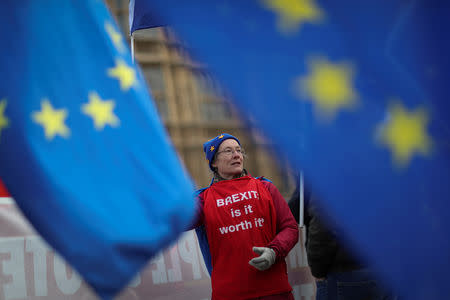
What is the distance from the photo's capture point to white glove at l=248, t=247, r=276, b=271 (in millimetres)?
2512

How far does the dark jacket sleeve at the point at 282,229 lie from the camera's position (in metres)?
2.62

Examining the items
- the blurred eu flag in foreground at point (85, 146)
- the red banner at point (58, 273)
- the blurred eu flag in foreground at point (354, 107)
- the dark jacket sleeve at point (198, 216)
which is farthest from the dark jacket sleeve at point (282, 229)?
the blurred eu flag in foreground at point (354, 107)

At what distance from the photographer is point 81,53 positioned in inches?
67.7

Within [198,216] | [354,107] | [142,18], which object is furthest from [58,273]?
[354,107]

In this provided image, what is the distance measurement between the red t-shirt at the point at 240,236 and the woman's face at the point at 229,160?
7 cm

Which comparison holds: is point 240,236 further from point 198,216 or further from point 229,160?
point 229,160

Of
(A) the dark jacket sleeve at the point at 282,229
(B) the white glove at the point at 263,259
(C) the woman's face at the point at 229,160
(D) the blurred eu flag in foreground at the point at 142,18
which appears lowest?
(B) the white glove at the point at 263,259

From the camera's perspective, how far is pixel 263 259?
2.51 m

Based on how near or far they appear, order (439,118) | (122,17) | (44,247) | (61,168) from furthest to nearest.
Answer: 1. (122,17)
2. (44,247)
3. (61,168)
4. (439,118)

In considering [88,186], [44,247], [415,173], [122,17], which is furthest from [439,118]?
[122,17]

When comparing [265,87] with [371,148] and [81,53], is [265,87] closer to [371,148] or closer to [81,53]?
[371,148]

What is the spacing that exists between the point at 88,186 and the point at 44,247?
1731 mm

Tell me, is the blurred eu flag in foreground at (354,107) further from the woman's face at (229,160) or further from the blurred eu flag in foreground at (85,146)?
the woman's face at (229,160)

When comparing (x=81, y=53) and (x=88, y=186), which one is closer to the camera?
(x=88, y=186)
